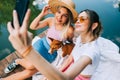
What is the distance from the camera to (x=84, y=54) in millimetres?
1983

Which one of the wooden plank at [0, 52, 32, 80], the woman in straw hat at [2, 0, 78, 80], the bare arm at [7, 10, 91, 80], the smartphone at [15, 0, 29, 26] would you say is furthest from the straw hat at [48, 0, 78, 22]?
the smartphone at [15, 0, 29, 26]

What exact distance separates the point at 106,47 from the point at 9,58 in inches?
102

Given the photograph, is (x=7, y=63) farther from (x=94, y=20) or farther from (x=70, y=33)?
(x=94, y=20)

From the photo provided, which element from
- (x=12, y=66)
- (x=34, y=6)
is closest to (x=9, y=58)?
(x=12, y=66)

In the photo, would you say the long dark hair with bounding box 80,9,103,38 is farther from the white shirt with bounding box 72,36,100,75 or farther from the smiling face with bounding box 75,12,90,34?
the white shirt with bounding box 72,36,100,75

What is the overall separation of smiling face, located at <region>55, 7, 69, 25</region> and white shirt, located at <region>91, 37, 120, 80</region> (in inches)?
31.2

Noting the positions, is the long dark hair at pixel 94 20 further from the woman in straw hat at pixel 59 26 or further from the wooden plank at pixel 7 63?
the wooden plank at pixel 7 63

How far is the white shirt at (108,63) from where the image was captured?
2531 millimetres

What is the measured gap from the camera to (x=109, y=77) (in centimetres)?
273

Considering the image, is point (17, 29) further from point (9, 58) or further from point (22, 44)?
point (9, 58)

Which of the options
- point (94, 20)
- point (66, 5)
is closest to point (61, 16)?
point (66, 5)

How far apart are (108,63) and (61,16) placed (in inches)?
34.1

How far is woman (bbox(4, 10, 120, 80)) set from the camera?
1416 millimetres

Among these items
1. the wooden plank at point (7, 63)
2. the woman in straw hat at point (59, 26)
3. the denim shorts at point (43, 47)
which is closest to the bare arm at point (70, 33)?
the woman in straw hat at point (59, 26)
